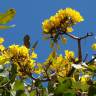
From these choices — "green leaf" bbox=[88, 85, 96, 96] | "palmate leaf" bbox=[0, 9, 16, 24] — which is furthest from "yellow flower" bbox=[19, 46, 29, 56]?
"palmate leaf" bbox=[0, 9, 16, 24]

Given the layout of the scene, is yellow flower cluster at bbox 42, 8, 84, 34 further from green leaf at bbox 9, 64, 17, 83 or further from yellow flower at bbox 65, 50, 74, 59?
green leaf at bbox 9, 64, 17, 83

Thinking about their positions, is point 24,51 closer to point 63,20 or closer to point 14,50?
point 14,50

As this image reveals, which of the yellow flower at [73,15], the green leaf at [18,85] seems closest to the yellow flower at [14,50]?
the yellow flower at [73,15]

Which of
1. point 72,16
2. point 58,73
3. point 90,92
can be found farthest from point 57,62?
point 90,92

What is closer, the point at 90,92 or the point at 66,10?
the point at 90,92

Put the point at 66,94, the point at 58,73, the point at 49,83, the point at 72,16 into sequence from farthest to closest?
the point at 72,16, the point at 58,73, the point at 49,83, the point at 66,94

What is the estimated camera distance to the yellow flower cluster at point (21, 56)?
190 cm

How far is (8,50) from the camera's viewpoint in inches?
81.7

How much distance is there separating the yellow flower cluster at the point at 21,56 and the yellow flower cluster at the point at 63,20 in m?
0.20

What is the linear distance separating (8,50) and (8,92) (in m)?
0.62

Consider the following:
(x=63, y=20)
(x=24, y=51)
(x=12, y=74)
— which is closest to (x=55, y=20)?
(x=63, y=20)

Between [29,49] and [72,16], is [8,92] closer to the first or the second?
[29,49]

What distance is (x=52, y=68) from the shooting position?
1.99 metres

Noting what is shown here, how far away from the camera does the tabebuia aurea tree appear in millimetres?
1500
